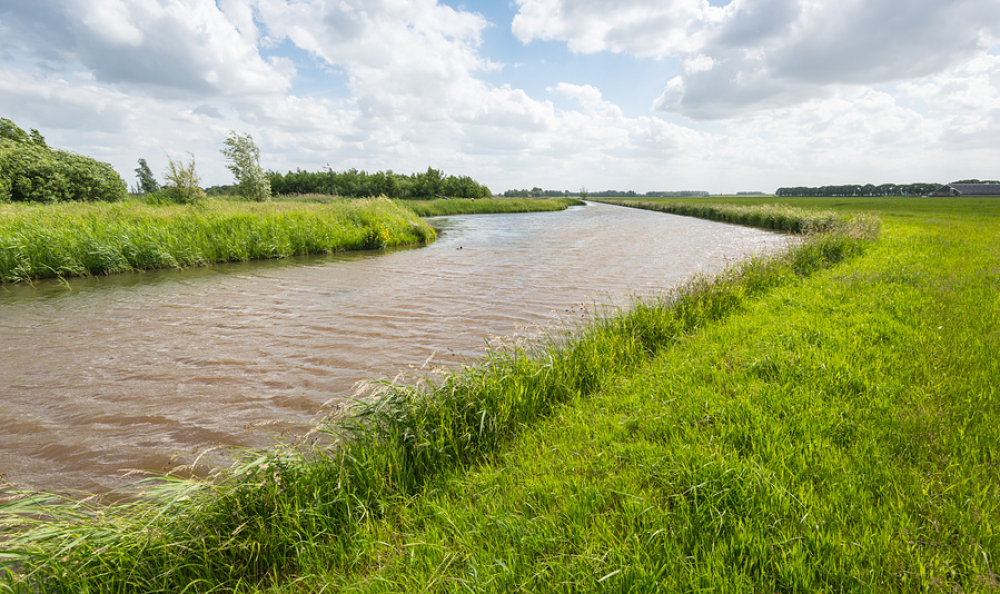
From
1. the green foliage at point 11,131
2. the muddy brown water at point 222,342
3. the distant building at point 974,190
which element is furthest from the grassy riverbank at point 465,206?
the distant building at point 974,190

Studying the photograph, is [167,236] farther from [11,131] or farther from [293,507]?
[11,131]

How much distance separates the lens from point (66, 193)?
34875 mm

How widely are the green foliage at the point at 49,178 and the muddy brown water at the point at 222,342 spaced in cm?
3265

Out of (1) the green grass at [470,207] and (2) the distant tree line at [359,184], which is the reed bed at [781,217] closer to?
(1) the green grass at [470,207]

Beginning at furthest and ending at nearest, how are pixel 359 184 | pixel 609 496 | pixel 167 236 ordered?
pixel 359 184 → pixel 167 236 → pixel 609 496

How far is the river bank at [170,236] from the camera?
38.3 feet

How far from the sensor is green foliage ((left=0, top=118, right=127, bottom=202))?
102 ft

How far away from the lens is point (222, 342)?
6926 mm

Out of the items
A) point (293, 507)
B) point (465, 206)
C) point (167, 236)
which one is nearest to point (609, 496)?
point (293, 507)

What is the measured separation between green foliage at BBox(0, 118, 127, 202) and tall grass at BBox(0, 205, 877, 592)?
4144 centimetres

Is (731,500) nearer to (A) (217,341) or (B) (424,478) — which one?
(B) (424,478)

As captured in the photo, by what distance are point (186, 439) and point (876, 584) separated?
219 inches

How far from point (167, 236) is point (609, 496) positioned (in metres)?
17.0

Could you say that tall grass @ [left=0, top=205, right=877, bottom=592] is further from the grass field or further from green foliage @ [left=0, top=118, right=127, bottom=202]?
green foliage @ [left=0, top=118, right=127, bottom=202]
